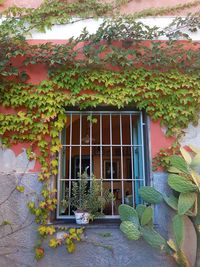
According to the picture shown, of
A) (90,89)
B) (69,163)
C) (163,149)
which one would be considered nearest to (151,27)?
(90,89)

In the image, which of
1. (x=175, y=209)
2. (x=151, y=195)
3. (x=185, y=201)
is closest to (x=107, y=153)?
(x=151, y=195)

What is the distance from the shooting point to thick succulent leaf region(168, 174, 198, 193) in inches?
132

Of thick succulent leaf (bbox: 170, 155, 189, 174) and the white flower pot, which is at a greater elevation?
thick succulent leaf (bbox: 170, 155, 189, 174)

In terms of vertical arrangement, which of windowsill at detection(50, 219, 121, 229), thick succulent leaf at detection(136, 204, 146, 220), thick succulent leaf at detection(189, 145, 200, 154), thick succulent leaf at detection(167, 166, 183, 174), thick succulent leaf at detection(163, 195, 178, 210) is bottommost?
windowsill at detection(50, 219, 121, 229)

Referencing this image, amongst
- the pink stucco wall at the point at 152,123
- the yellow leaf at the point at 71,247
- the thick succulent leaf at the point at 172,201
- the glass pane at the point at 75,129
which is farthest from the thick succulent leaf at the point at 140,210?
the glass pane at the point at 75,129

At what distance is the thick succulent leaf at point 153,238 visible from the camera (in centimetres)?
339

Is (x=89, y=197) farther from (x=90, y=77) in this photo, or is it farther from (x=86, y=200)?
(x=90, y=77)

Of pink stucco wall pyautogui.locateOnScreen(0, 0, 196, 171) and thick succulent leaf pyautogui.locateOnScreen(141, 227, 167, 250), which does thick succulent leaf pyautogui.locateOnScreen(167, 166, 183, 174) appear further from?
thick succulent leaf pyautogui.locateOnScreen(141, 227, 167, 250)

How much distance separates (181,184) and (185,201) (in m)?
0.20

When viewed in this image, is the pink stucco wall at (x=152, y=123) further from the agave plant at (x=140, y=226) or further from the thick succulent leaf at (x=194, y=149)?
the agave plant at (x=140, y=226)

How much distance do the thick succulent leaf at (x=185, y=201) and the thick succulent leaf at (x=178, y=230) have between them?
10 cm

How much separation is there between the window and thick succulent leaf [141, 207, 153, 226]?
0.54m

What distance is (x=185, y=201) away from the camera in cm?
337

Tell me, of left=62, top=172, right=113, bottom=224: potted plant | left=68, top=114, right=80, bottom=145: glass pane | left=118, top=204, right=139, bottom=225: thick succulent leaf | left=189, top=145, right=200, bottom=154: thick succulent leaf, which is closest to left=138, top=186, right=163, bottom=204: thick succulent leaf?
left=118, top=204, right=139, bottom=225: thick succulent leaf
